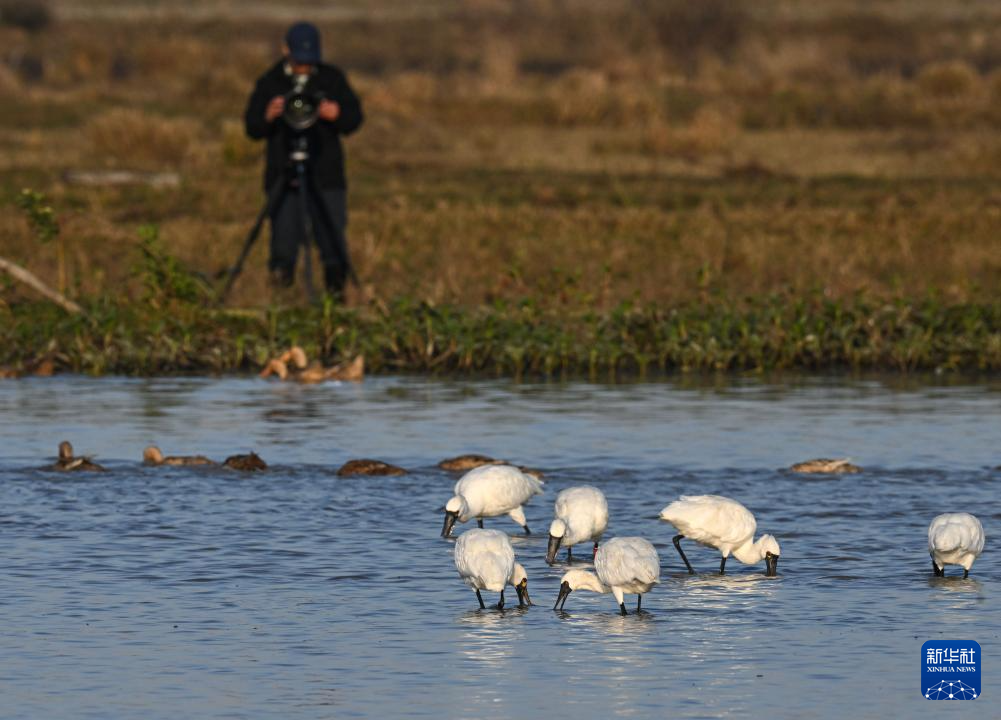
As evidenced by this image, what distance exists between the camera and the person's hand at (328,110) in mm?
16797

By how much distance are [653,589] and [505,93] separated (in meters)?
28.5

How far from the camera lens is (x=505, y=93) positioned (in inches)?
1453

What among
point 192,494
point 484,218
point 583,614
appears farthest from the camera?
point 484,218

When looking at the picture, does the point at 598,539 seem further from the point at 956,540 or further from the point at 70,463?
the point at 70,463

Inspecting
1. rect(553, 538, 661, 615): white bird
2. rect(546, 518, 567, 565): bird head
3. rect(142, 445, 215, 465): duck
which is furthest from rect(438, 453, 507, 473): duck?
rect(553, 538, 661, 615): white bird

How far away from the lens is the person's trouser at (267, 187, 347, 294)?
17.1 meters

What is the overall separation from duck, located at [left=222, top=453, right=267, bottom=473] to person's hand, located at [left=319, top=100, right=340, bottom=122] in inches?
227

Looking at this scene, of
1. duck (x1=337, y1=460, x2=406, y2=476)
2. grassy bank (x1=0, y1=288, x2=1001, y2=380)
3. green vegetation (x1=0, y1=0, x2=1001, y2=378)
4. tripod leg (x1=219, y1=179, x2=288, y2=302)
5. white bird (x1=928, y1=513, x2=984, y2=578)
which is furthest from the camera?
tripod leg (x1=219, y1=179, x2=288, y2=302)

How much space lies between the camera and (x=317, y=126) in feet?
56.3

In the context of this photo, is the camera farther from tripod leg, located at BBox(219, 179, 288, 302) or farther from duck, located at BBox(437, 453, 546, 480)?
duck, located at BBox(437, 453, 546, 480)

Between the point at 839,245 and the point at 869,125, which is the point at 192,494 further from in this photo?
the point at 869,125

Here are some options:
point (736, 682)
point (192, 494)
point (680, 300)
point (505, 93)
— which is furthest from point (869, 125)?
point (736, 682)

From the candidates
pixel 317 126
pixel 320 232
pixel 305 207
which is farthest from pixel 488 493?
pixel 317 126

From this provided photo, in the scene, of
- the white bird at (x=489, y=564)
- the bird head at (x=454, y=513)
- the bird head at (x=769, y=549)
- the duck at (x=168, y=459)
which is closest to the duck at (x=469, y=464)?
the duck at (x=168, y=459)
